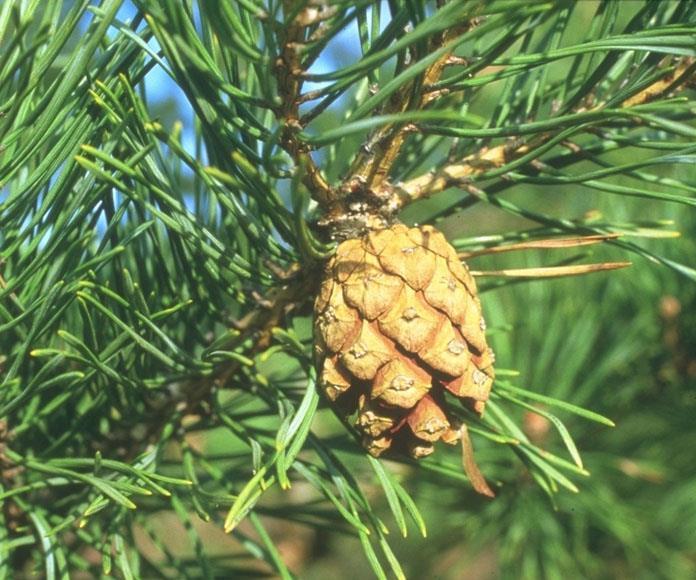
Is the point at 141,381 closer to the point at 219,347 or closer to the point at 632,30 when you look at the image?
the point at 219,347

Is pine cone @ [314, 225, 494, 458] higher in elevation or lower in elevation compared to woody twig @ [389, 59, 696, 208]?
lower

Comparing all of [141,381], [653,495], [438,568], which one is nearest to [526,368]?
[653,495]

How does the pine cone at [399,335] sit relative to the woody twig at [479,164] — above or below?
below

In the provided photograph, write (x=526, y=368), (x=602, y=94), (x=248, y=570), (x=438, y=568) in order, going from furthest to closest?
1. (x=438, y=568)
2. (x=526, y=368)
3. (x=248, y=570)
4. (x=602, y=94)

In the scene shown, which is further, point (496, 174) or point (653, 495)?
point (653, 495)

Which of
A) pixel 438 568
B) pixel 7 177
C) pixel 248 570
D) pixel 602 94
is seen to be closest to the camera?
pixel 7 177

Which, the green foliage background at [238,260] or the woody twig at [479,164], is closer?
the green foliage background at [238,260]
